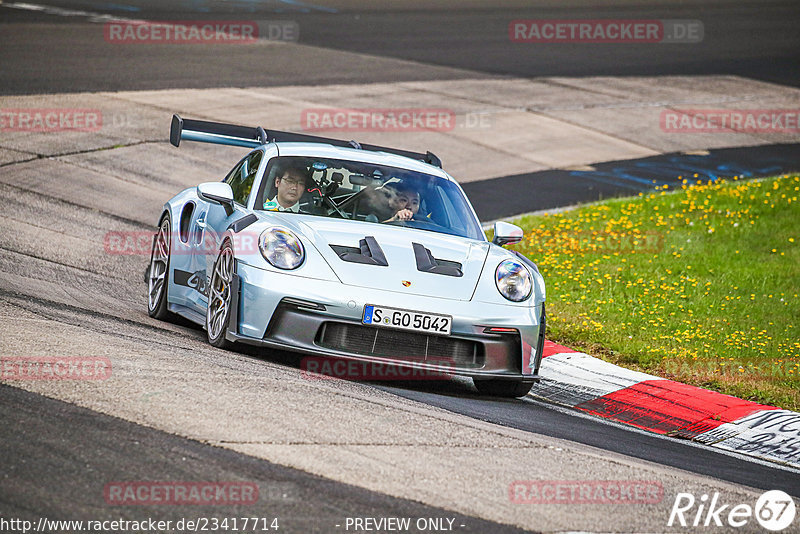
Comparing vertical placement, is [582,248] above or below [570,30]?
below

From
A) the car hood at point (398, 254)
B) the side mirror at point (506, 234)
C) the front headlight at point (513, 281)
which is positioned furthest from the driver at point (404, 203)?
the front headlight at point (513, 281)

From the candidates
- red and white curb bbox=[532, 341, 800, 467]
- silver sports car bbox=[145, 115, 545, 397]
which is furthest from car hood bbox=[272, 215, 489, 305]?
red and white curb bbox=[532, 341, 800, 467]

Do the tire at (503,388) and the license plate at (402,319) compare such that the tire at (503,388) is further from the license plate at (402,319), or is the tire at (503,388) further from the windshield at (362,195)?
the windshield at (362,195)

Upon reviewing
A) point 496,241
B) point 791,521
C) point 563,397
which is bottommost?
point 563,397

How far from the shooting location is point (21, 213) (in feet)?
37.1

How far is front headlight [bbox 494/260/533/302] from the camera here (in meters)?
7.25

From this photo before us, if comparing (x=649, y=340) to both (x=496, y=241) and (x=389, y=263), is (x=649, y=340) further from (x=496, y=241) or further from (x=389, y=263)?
(x=389, y=263)

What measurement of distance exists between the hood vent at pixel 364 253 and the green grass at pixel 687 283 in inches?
105

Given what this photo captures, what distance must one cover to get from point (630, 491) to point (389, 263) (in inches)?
96.6

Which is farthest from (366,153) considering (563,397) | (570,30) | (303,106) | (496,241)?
(570,30)

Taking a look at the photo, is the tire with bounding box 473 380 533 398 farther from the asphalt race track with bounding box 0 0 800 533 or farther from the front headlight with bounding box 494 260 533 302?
the front headlight with bounding box 494 260 533 302

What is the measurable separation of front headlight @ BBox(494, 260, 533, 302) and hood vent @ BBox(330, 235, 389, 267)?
78cm

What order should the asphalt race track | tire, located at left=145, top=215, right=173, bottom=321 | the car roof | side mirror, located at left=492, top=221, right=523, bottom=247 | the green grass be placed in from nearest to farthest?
1. the asphalt race track
2. side mirror, located at left=492, top=221, right=523, bottom=247
3. the car roof
4. tire, located at left=145, top=215, right=173, bottom=321
5. the green grass

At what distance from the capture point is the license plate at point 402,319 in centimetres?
672
